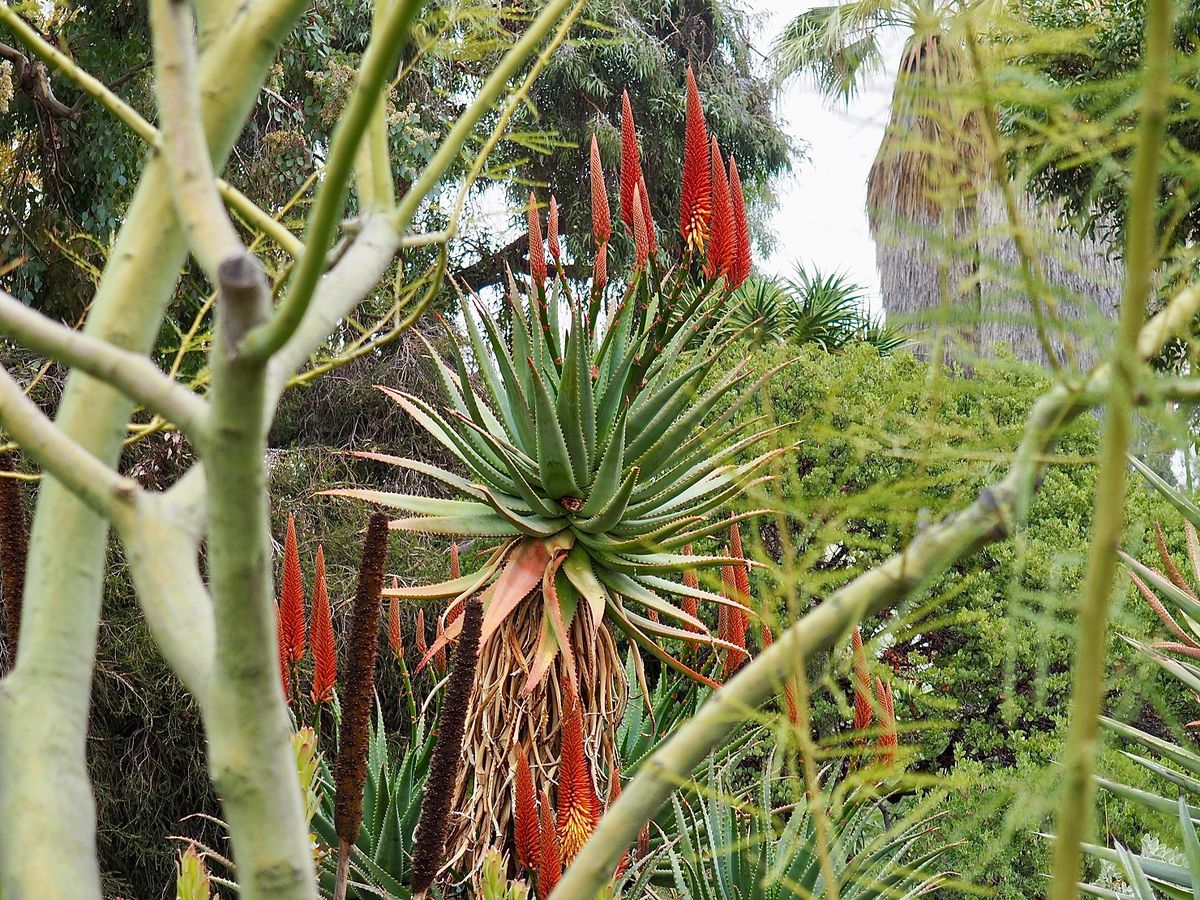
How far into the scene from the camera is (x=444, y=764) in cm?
146

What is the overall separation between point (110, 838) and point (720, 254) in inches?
180

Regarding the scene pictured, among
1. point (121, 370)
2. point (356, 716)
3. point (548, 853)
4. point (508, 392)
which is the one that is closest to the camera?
point (121, 370)

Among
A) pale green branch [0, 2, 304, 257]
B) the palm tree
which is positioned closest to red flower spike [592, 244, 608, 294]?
pale green branch [0, 2, 304, 257]

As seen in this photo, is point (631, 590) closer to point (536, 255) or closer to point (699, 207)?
point (536, 255)

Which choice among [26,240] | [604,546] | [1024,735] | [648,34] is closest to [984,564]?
[1024,735]

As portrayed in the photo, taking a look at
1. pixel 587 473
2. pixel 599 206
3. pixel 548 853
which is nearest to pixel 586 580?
pixel 587 473

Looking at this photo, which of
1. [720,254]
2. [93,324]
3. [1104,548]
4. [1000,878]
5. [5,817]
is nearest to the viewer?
[1104,548]

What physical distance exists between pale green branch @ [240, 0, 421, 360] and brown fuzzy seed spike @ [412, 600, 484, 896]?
0.94 m

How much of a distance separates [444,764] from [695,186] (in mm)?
1549

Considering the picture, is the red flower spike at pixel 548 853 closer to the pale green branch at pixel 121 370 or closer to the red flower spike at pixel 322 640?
the red flower spike at pixel 322 640

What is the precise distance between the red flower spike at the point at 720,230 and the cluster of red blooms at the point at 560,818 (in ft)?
3.50

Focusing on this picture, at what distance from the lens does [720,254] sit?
2.61m

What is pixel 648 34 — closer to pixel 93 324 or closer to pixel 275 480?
pixel 275 480

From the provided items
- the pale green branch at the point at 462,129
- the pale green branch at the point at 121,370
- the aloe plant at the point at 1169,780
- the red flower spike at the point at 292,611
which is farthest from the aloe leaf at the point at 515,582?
the pale green branch at the point at 121,370
